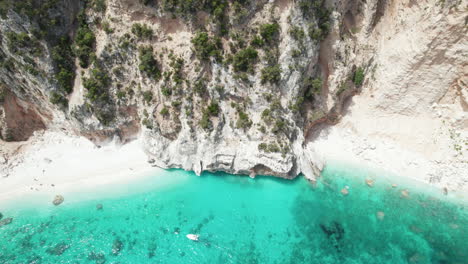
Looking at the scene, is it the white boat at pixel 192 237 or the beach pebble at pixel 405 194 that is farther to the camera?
the beach pebble at pixel 405 194

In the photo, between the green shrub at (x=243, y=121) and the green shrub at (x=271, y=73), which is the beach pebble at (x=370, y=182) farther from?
the green shrub at (x=271, y=73)

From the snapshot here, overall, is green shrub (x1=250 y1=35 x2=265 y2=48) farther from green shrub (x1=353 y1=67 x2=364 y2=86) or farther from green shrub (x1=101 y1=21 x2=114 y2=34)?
green shrub (x1=101 y1=21 x2=114 y2=34)

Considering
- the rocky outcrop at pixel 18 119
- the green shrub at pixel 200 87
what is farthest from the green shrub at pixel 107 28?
the rocky outcrop at pixel 18 119

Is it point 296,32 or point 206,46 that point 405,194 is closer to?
point 296,32

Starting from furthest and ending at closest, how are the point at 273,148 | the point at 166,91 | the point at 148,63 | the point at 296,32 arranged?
the point at 166,91 → the point at 148,63 → the point at 273,148 → the point at 296,32

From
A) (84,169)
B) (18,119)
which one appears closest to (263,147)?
(84,169)
